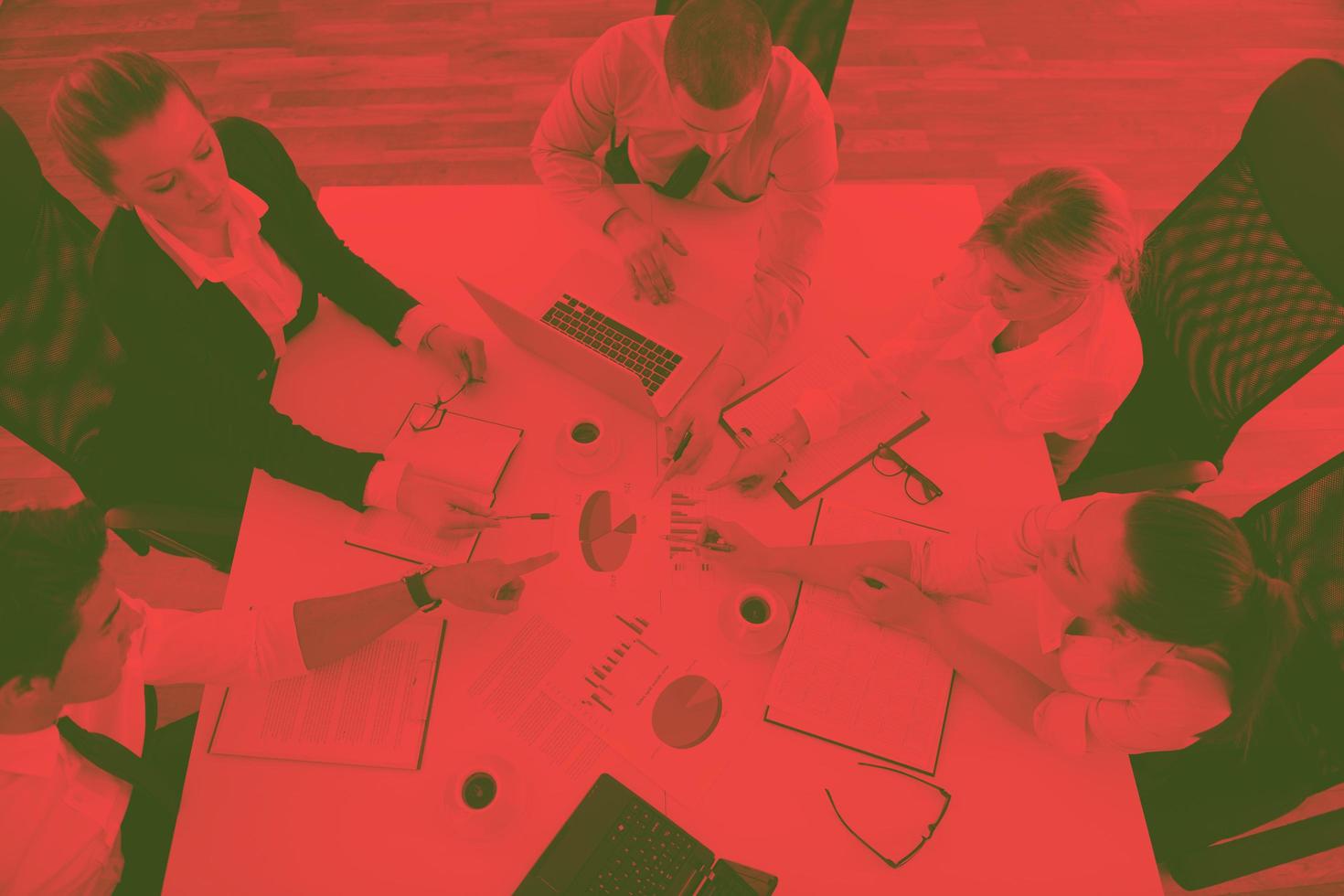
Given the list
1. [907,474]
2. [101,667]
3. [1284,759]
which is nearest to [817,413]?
[907,474]

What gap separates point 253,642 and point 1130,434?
1.74m

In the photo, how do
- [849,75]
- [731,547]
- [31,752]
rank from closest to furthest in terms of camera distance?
1. [31,752]
2. [731,547]
3. [849,75]

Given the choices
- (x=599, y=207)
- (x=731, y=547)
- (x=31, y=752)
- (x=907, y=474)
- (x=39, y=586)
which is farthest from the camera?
(x=599, y=207)

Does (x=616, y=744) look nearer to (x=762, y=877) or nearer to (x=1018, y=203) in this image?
(x=762, y=877)

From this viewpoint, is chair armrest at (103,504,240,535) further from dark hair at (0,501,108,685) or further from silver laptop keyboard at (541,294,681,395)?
silver laptop keyboard at (541,294,681,395)

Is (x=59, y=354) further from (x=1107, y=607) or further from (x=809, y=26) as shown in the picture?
(x=1107, y=607)

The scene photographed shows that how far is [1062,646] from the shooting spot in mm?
1254

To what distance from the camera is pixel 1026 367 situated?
1.45m

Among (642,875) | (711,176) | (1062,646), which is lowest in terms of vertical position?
(642,875)

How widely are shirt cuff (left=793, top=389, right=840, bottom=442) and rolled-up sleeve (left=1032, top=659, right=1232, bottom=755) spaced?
56 cm

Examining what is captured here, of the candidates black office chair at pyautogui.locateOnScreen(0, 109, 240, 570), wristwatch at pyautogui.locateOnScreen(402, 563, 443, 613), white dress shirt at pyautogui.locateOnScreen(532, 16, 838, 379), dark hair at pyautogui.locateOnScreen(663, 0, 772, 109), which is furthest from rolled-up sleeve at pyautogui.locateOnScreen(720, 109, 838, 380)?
black office chair at pyautogui.locateOnScreen(0, 109, 240, 570)

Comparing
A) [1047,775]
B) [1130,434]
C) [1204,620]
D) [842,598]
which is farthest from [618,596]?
[1130,434]

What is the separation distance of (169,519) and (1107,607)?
4.99 feet

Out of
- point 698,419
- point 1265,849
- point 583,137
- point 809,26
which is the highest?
point 809,26
